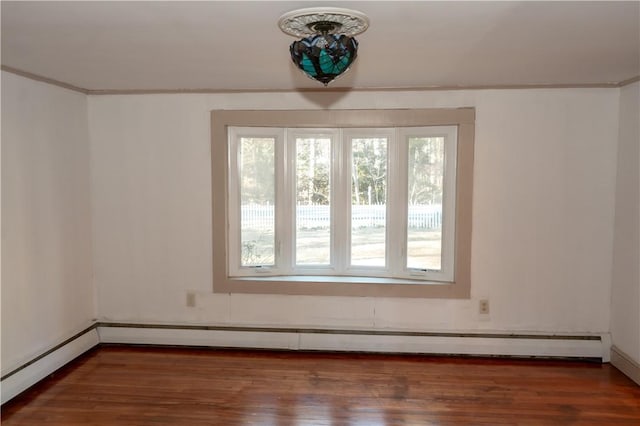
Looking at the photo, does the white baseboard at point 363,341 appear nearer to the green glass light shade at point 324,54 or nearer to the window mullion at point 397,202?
the window mullion at point 397,202

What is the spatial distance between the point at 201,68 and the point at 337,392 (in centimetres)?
218

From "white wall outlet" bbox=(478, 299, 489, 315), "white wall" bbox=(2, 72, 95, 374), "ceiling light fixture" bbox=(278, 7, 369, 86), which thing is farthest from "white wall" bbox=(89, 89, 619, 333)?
"ceiling light fixture" bbox=(278, 7, 369, 86)

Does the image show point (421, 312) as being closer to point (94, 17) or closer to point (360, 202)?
point (360, 202)

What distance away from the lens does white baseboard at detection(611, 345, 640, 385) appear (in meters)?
2.95

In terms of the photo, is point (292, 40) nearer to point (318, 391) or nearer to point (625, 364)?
point (318, 391)

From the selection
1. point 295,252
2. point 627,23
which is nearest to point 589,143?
point 627,23

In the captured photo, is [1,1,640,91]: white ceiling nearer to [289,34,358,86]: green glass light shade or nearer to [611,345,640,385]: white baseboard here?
[289,34,358,86]: green glass light shade

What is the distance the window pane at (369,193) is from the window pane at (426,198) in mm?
212

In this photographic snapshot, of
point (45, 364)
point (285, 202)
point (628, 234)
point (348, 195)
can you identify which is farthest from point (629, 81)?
point (45, 364)

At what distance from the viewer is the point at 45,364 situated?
9.77ft

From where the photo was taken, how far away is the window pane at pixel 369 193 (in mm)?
3535

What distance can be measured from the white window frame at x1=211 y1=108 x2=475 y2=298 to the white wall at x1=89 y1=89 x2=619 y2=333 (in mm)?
68

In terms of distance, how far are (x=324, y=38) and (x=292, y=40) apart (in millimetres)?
534

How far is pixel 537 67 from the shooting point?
265cm
